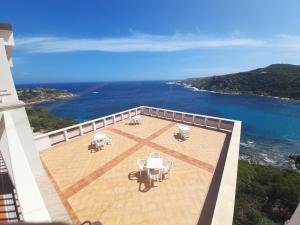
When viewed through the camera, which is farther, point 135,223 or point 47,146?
point 47,146

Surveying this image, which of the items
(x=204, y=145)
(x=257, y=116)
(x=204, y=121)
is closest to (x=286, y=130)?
(x=257, y=116)

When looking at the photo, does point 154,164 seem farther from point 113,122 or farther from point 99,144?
point 113,122

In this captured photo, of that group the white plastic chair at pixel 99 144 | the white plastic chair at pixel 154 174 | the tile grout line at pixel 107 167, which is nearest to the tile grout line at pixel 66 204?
the tile grout line at pixel 107 167

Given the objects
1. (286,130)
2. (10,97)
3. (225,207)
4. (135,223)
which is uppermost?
(10,97)

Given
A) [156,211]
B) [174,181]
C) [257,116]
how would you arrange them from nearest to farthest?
[156,211] → [174,181] → [257,116]

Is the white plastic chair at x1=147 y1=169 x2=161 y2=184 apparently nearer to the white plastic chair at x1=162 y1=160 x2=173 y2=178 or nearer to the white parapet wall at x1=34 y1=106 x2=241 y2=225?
the white plastic chair at x1=162 y1=160 x2=173 y2=178

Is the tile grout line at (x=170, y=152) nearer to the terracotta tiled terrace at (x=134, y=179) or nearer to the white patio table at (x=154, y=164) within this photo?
the terracotta tiled terrace at (x=134, y=179)

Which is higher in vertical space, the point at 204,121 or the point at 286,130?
the point at 204,121

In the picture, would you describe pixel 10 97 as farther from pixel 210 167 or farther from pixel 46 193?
pixel 210 167
